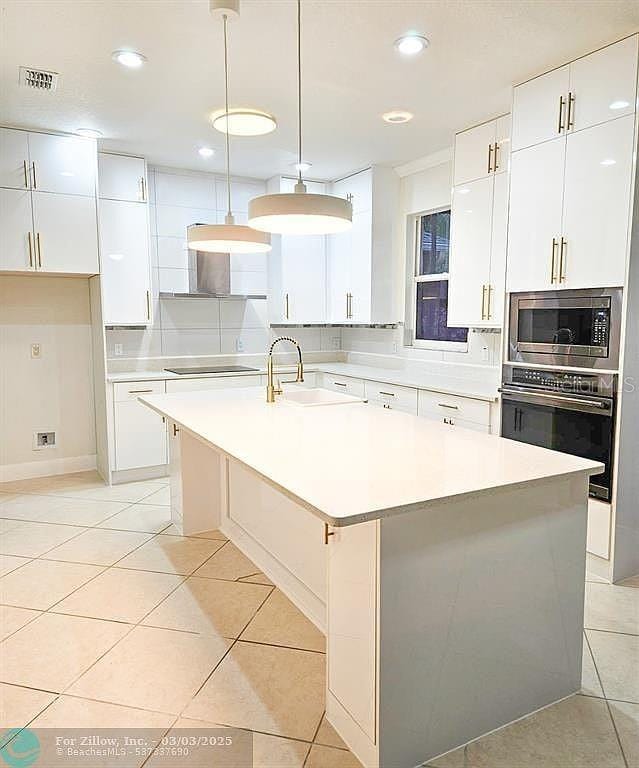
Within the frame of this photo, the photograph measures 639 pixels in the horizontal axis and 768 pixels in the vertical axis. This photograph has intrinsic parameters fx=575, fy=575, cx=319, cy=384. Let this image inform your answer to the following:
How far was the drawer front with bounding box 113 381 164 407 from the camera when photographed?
448cm

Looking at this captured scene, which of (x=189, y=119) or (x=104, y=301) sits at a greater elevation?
(x=189, y=119)

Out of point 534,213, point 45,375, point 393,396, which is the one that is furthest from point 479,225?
point 45,375

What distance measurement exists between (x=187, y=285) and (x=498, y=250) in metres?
2.80

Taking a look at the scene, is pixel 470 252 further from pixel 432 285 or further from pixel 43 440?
pixel 43 440

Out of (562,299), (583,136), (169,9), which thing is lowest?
(562,299)

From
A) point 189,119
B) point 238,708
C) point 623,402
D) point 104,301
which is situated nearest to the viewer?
point 238,708

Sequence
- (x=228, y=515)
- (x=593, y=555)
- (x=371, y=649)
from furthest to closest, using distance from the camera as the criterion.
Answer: (x=228, y=515) → (x=593, y=555) → (x=371, y=649)

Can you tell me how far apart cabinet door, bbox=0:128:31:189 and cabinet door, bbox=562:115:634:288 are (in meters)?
3.50

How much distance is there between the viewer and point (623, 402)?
2.80 metres

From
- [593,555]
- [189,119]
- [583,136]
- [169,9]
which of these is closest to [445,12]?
[583,136]

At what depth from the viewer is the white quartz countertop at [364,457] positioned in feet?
5.24

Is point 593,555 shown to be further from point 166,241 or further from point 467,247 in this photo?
point 166,241

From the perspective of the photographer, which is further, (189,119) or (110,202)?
(110,202)

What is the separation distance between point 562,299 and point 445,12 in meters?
1.50
